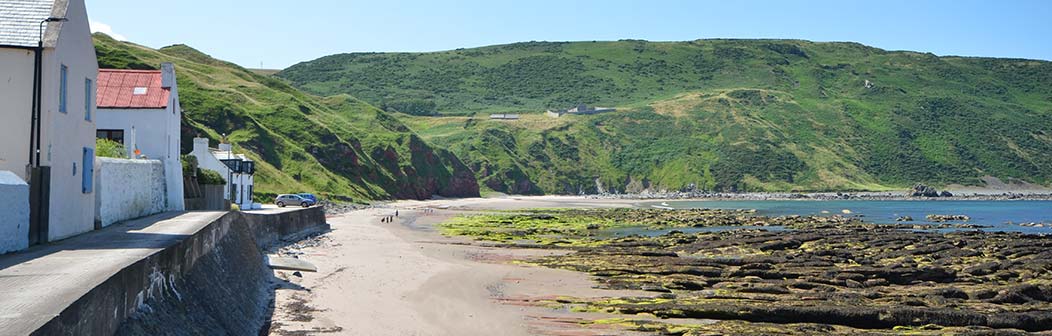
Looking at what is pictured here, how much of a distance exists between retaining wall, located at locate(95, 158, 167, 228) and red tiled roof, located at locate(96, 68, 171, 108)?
7374 millimetres

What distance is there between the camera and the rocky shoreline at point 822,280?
21344 mm

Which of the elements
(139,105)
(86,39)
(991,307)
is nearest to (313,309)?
(86,39)

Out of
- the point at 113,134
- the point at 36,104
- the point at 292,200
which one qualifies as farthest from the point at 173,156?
the point at 292,200

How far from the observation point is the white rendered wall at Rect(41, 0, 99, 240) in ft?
62.4

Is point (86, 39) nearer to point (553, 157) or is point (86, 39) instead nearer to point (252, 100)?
point (252, 100)

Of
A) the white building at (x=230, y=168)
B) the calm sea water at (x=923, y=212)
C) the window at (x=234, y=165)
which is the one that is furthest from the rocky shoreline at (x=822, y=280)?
the calm sea water at (x=923, y=212)

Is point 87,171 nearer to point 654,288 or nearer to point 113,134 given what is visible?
point 654,288

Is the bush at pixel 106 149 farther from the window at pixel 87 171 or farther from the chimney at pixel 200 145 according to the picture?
the chimney at pixel 200 145

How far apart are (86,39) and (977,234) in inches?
1981

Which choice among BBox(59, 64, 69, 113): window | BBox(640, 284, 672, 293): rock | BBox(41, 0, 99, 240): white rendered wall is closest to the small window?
BBox(41, 0, 99, 240): white rendered wall

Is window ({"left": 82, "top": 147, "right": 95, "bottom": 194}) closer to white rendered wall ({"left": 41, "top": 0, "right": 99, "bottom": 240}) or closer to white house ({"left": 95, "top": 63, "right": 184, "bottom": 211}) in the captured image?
white rendered wall ({"left": 41, "top": 0, "right": 99, "bottom": 240})

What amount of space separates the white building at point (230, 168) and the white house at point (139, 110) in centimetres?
1245

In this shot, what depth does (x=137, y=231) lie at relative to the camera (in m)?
22.2

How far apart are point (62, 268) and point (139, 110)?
2866 cm
